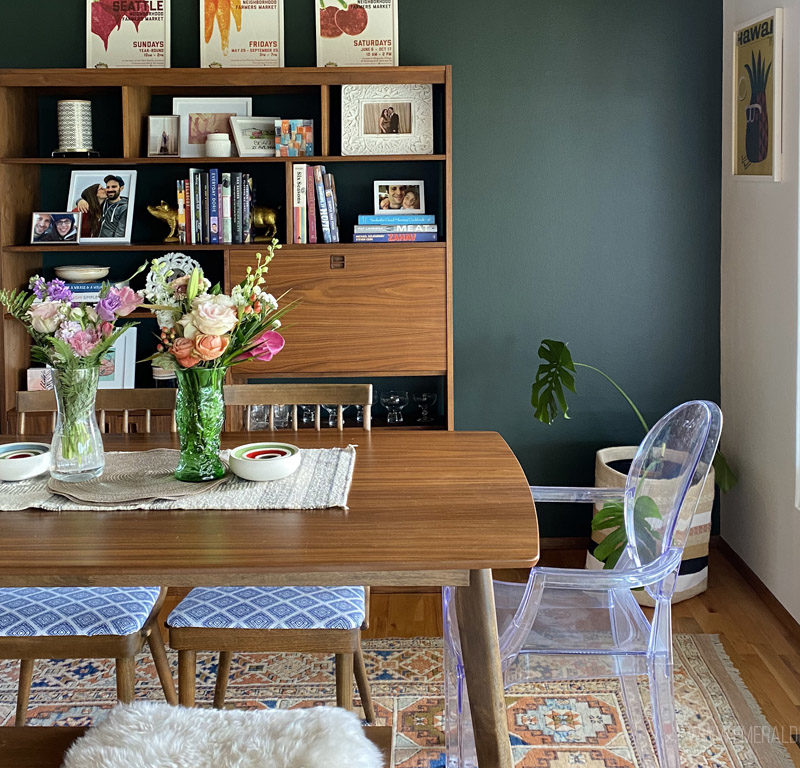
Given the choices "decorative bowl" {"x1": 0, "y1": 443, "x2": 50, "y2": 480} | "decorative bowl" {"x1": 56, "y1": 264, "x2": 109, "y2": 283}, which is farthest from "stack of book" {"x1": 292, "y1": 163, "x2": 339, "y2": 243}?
"decorative bowl" {"x1": 0, "y1": 443, "x2": 50, "y2": 480}

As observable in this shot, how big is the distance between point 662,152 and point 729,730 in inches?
84.6

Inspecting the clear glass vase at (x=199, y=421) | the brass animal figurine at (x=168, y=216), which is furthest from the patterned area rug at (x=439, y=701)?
the brass animal figurine at (x=168, y=216)

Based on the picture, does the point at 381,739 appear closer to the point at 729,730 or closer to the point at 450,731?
the point at 450,731

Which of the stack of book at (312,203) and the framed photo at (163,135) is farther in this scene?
the framed photo at (163,135)

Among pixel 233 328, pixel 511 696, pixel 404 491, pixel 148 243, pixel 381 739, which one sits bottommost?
pixel 511 696

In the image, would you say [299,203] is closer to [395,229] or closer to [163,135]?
[395,229]

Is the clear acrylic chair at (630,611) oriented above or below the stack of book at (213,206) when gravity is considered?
below

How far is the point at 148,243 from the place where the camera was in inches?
142

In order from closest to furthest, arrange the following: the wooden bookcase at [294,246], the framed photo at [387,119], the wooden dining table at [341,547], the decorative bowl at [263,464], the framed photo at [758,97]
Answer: the wooden dining table at [341,547] < the decorative bowl at [263,464] < the framed photo at [758,97] < the wooden bookcase at [294,246] < the framed photo at [387,119]

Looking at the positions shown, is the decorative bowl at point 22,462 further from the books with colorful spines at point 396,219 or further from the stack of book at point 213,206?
the books with colorful spines at point 396,219

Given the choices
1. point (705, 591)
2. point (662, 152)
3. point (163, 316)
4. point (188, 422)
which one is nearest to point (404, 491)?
point (188, 422)

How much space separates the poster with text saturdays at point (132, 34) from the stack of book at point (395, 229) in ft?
3.21

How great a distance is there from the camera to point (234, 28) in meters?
3.65

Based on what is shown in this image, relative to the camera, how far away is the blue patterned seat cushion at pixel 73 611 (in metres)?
2.09
